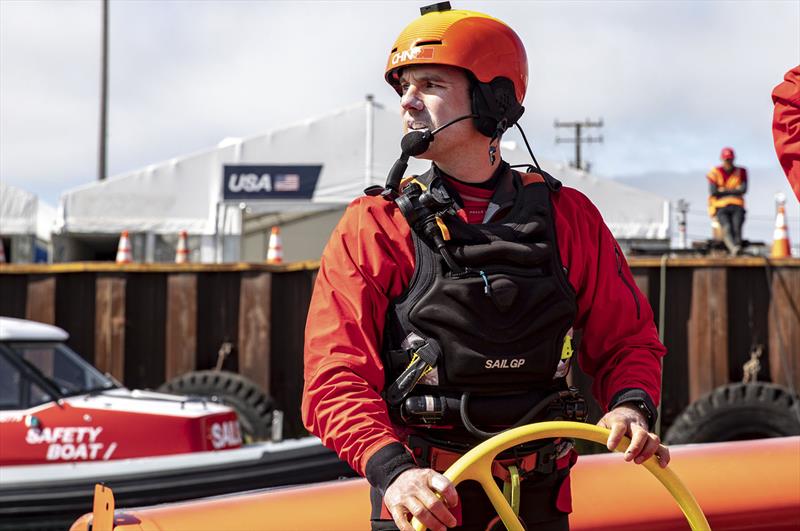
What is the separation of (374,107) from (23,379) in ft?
33.4

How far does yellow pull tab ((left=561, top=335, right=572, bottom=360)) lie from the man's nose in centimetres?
57

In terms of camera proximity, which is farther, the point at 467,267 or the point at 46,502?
the point at 46,502

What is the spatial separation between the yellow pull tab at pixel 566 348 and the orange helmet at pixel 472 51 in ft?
1.54

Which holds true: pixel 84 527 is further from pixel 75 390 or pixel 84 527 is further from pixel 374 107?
pixel 374 107

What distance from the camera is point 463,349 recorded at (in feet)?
6.34

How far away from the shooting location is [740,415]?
7250 mm

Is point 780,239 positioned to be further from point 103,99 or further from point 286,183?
point 103,99

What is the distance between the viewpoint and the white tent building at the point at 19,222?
1750 centimetres

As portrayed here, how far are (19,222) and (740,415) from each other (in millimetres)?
13946

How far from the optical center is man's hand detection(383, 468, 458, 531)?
166 cm

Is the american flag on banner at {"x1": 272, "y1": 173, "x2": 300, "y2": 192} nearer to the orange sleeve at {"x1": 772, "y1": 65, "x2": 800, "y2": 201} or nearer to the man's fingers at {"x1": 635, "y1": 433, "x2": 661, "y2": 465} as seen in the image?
the orange sleeve at {"x1": 772, "y1": 65, "x2": 800, "y2": 201}

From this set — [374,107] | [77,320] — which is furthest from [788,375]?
[374,107]

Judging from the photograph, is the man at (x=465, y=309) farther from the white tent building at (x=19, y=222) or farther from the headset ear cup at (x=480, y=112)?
the white tent building at (x=19, y=222)

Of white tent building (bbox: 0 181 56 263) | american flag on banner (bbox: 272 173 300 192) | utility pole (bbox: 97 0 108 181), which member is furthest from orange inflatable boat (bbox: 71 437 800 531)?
utility pole (bbox: 97 0 108 181)
